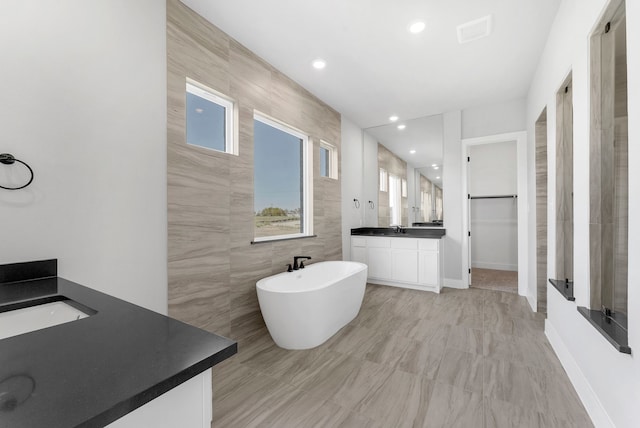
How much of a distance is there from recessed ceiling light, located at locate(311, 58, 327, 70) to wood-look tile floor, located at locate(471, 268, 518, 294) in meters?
3.86

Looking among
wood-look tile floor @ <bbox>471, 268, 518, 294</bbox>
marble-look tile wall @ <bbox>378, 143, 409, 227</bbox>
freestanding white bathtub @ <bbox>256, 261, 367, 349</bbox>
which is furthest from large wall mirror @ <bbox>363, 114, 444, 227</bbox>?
freestanding white bathtub @ <bbox>256, 261, 367, 349</bbox>

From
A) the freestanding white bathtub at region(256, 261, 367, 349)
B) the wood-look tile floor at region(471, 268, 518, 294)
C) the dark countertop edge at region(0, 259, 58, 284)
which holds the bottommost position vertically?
the wood-look tile floor at region(471, 268, 518, 294)

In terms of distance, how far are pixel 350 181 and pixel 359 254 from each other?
1.19 m

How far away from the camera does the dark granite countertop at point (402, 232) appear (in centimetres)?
446

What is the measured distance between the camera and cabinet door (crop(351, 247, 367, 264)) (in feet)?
15.3

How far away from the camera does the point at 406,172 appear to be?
5.10 meters

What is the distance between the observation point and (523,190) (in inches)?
151

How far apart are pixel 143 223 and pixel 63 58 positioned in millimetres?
999

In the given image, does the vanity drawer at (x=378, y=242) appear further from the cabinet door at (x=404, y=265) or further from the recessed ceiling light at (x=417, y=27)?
the recessed ceiling light at (x=417, y=27)

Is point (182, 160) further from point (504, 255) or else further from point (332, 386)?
point (504, 255)

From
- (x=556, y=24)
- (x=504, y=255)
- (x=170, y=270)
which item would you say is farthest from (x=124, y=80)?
(x=504, y=255)

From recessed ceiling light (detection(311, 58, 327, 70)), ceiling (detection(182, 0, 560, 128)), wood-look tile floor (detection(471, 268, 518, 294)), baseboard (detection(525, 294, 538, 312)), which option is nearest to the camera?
ceiling (detection(182, 0, 560, 128))

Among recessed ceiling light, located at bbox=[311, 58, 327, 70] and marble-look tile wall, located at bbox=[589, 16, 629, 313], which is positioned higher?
recessed ceiling light, located at bbox=[311, 58, 327, 70]

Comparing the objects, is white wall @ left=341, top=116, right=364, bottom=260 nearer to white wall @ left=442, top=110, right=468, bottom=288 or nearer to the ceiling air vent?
white wall @ left=442, top=110, right=468, bottom=288
